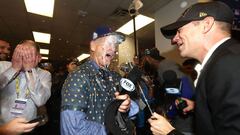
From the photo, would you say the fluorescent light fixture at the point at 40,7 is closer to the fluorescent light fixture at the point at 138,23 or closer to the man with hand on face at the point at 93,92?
the fluorescent light fixture at the point at 138,23

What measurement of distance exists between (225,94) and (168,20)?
12.5 ft

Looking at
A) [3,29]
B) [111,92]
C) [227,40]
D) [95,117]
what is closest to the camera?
[227,40]

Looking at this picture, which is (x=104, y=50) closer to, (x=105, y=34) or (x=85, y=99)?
(x=105, y=34)

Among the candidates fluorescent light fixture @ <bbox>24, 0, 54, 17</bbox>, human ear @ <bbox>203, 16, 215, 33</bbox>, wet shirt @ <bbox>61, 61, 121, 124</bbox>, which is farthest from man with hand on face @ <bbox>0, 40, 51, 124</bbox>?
fluorescent light fixture @ <bbox>24, 0, 54, 17</bbox>

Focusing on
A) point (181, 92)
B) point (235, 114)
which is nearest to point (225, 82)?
point (235, 114)

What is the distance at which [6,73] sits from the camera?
1928 millimetres

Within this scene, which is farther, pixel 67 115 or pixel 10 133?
pixel 67 115

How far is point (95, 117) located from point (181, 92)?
984 millimetres

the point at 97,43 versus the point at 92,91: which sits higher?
the point at 97,43

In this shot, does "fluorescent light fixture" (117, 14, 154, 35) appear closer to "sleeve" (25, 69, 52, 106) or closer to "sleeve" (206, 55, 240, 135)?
"sleeve" (25, 69, 52, 106)

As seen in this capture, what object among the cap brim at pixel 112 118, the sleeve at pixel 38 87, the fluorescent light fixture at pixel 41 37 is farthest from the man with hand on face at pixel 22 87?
the fluorescent light fixture at pixel 41 37

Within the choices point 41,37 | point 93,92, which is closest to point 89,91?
point 93,92

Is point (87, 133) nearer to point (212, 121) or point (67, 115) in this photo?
point (67, 115)

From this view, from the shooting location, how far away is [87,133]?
4.32 ft
